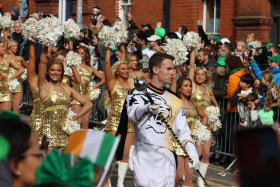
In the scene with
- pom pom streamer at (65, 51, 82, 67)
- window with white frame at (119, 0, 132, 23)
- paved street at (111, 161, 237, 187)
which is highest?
window with white frame at (119, 0, 132, 23)

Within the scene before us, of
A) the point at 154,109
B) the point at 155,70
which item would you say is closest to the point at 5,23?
the point at 155,70

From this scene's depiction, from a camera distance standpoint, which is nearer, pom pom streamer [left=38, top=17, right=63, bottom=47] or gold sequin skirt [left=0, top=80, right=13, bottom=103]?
pom pom streamer [left=38, top=17, right=63, bottom=47]

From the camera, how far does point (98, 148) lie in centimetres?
277

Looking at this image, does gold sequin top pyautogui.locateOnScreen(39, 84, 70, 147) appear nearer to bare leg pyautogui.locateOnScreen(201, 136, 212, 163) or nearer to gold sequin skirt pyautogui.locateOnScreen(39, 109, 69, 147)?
gold sequin skirt pyautogui.locateOnScreen(39, 109, 69, 147)

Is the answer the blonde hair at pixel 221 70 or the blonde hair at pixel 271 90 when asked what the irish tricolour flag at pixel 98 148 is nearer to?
the blonde hair at pixel 271 90

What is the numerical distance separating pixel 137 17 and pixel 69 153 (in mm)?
17368

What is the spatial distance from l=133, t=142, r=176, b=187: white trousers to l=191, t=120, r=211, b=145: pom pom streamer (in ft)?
8.68

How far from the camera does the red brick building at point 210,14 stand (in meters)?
15.7

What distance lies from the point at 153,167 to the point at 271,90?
175 inches

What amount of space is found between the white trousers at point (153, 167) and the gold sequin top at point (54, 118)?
7.12 feet

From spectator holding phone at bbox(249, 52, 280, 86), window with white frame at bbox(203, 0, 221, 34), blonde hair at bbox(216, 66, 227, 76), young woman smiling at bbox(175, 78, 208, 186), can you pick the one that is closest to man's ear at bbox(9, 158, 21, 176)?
young woman smiling at bbox(175, 78, 208, 186)

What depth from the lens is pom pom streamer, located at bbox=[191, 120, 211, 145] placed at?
28.9 feet

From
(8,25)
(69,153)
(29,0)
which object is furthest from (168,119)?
(29,0)

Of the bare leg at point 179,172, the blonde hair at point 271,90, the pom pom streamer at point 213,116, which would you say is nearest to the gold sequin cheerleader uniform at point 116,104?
the pom pom streamer at point 213,116
